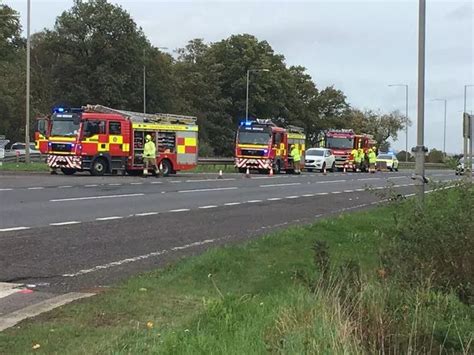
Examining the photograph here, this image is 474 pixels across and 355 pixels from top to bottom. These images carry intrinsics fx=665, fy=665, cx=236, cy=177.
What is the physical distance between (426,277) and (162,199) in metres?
13.9

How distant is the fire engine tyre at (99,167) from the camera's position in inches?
1241

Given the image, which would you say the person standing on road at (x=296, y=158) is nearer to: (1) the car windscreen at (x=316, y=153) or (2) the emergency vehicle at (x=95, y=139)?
(1) the car windscreen at (x=316, y=153)

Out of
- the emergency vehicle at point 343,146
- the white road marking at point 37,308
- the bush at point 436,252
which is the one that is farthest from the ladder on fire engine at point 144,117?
the bush at point 436,252

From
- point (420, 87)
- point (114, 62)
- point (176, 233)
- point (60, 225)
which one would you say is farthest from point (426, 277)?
point (114, 62)

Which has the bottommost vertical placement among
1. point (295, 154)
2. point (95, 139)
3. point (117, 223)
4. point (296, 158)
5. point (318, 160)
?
point (117, 223)

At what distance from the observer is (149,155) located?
106 ft

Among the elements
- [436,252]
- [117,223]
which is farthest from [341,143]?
[436,252]

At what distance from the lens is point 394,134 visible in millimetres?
119688

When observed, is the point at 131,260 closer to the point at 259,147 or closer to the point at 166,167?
the point at 166,167

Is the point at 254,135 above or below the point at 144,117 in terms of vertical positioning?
below

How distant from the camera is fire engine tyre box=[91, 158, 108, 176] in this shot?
31531mm

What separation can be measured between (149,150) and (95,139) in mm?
2631

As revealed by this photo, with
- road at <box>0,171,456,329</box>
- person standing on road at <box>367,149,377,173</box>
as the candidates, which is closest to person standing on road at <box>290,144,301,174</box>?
person standing on road at <box>367,149,377,173</box>

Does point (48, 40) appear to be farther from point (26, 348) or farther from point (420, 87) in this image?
point (26, 348)
